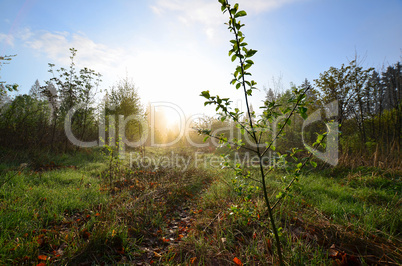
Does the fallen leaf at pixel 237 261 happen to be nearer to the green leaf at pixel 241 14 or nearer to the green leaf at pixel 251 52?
the green leaf at pixel 251 52

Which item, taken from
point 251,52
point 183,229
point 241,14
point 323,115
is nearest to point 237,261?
point 183,229

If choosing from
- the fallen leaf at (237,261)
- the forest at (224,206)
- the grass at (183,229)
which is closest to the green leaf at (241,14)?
the forest at (224,206)

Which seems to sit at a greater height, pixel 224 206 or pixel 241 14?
pixel 241 14

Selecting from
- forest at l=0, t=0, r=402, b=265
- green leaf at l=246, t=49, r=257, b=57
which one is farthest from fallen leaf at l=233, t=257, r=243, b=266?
green leaf at l=246, t=49, r=257, b=57

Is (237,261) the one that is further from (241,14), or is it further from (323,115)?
(323,115)

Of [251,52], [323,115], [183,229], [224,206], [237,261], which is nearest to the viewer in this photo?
[251,52]

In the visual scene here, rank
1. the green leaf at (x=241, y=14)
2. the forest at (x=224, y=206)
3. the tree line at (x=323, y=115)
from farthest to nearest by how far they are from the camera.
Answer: the tree line at (x=323, y=115) < the forest at (x=224, y=206) < the green leaf at (x=241, y=14)

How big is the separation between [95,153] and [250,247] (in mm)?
8212

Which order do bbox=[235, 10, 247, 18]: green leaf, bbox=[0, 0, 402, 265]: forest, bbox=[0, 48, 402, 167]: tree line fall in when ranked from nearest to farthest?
1. bbox=[235, 10, 247, 18]: green leaf
2. bbox=[0, 0, 402, 265]: forest
3. bbox=[0, 48, 402, 167]: tree line

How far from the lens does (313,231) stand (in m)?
2.25

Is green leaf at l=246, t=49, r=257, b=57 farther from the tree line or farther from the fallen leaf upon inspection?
the tree line

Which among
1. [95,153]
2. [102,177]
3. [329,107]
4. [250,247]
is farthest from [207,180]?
[329,107]

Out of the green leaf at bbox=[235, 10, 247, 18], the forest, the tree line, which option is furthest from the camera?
the tree line

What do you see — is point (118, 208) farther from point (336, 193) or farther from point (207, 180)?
point (336, 193)
